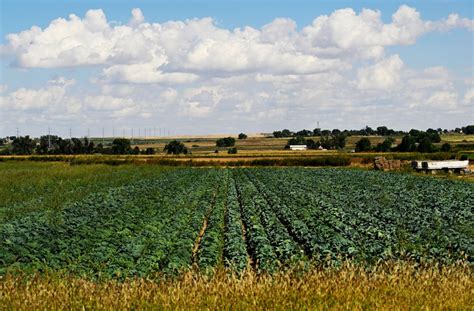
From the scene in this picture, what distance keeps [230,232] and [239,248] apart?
3843mm

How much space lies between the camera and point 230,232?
22953 millimetres

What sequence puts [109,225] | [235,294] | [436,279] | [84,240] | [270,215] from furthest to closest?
[270,215]
[109,225]
[84,240]
[436,279]
[235,294]

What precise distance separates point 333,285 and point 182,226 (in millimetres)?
15547

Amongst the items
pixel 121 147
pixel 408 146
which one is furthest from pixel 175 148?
pixel 408 146

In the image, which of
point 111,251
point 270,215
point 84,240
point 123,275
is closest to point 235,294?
point 123,275

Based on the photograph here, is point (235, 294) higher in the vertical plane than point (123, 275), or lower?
higher

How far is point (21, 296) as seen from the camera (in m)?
9.49

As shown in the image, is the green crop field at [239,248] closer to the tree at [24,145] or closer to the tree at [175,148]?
the tree at [175,148]

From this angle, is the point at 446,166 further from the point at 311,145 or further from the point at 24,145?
the point at 24,145

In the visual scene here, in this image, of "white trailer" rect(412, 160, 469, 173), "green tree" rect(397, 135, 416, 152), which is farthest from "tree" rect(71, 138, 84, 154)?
"white trailer" rect(412, 160, 469, 173)

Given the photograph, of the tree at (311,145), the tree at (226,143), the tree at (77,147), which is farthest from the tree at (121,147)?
the tree at (311,145)

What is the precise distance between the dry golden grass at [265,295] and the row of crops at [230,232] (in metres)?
2.78

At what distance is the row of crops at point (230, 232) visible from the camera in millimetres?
16469

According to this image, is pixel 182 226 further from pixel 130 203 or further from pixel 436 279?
pixel 436 279
